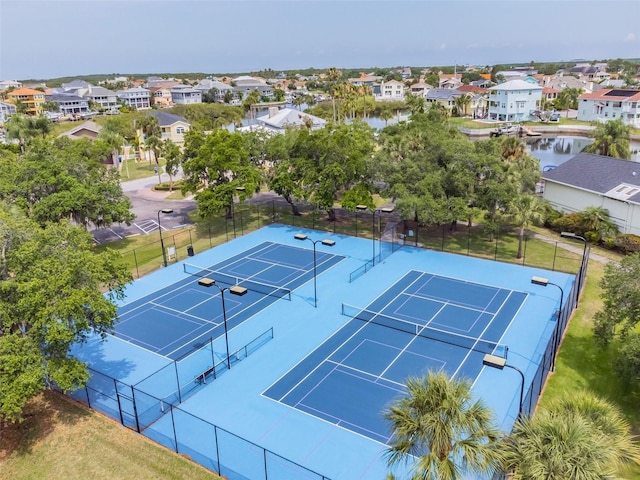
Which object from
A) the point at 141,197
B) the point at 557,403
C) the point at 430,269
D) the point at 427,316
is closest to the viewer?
the point at 557,403

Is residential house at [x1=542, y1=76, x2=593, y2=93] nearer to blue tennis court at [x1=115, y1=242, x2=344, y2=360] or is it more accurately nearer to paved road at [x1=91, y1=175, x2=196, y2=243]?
paved road at [x1=91, y1=175, x2=196, y2=243]

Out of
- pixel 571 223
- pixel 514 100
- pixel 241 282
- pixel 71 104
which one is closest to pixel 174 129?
pixel 241 282

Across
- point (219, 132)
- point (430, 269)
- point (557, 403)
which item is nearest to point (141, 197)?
point (219, 132)

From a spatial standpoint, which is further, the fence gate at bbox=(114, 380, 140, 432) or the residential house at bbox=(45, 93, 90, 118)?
the residential house at bbox=(45, 93, 90, 118)

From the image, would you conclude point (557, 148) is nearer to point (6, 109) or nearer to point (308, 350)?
point (308, 350)

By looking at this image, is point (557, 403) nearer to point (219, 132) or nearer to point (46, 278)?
point (46, 278)

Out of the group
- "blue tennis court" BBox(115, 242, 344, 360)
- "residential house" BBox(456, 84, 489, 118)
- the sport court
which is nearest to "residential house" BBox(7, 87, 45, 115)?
"residential house" BBox(456, 84, 489, 118)
